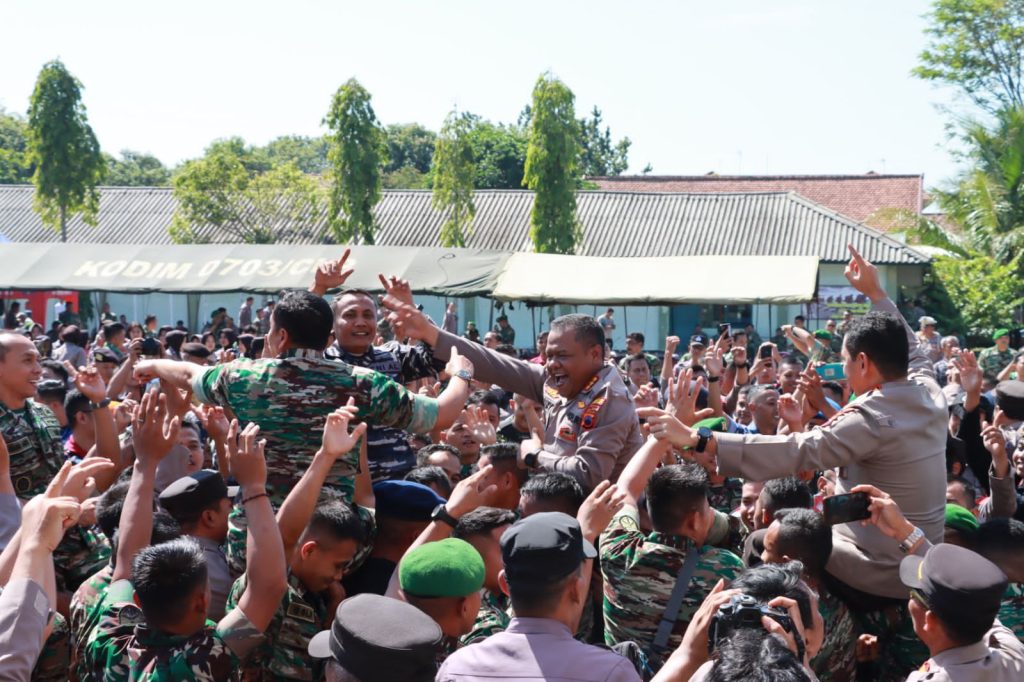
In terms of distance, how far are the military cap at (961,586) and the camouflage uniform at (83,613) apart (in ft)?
8.56

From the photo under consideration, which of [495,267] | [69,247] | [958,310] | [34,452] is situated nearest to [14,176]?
[69,247]

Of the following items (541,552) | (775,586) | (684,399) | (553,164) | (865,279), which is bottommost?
(775,586)

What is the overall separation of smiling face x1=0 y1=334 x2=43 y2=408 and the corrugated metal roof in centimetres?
2440

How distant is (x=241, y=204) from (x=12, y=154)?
27.7 metres

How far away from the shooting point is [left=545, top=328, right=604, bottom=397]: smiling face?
4977mm

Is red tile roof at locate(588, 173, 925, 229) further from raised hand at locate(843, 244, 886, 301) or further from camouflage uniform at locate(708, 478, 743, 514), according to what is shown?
raised hand at locate(843, 244, 886, 301)

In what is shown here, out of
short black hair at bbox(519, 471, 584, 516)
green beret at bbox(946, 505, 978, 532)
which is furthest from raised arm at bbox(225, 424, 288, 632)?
green beret at bbox(946, 505, 978, 532)

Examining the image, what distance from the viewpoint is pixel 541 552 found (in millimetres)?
2904

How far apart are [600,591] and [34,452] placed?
9.70 feet

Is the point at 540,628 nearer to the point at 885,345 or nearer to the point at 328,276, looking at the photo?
the point at 885,345

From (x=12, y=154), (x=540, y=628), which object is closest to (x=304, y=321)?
(x=540, y=628)

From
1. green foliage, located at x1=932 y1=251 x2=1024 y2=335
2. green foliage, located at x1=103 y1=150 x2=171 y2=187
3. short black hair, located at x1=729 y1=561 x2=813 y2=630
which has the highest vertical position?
green foliage, located at x1=103 y1=150 x2=171 y2=187

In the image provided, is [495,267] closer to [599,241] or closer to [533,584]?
[599,241]

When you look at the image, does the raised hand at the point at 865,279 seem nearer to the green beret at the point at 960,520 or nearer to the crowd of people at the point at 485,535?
the crowd of people at the point at 485,535
